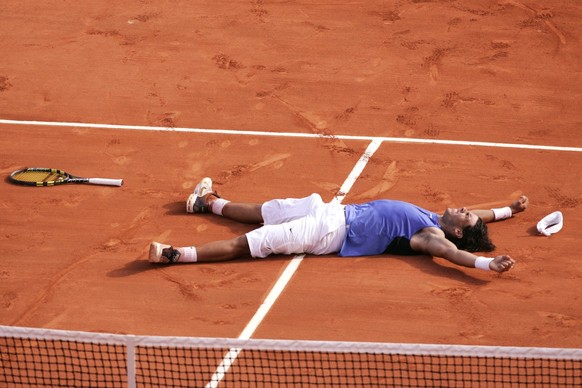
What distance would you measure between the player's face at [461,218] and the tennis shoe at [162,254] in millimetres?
2855

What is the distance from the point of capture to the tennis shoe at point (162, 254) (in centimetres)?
1130

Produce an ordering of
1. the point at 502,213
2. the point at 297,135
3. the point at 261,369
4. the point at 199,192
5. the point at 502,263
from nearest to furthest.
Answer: the point at 261,369, the point at 502,263, the point at 502,213, the point at 199,192, the point at 297,135

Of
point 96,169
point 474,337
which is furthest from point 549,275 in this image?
point 96,169

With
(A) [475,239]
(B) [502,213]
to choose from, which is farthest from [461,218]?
(B) [502,213]

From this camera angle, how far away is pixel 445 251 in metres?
11.2

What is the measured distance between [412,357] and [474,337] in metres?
0.71

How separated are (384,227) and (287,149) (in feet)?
8.76

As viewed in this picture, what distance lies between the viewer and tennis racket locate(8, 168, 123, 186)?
13.0 m

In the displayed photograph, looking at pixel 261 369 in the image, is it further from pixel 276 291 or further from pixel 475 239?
Result: pixel 475 239

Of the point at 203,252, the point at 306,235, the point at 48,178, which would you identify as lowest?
the point at 203,252

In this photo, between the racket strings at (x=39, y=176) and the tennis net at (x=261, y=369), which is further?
the racket strings at (x=39, y=176)

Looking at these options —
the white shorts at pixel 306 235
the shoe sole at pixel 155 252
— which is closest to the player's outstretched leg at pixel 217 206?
the white shorts at pixel 306 235

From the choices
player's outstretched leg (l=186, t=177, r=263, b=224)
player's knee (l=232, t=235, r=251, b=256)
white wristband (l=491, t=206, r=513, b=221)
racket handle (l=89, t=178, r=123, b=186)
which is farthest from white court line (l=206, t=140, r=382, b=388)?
racket handle (l=89, t=178, r=123, b=186)

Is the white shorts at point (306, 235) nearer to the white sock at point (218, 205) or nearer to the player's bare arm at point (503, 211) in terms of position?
the white sock at point (218, 205)
